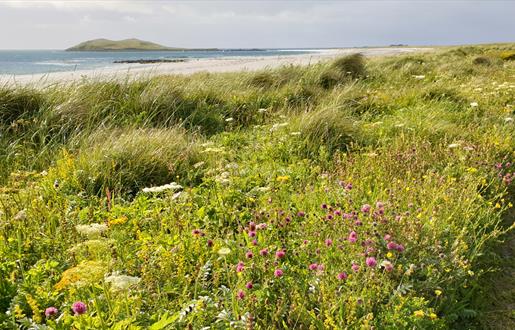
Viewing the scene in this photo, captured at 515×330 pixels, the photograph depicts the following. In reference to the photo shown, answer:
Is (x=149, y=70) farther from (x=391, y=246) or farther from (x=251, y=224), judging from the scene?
(x=391, y=246)

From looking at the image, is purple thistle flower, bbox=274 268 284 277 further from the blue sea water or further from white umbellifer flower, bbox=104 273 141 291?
the blue sea water

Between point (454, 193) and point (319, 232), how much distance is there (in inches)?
52.1

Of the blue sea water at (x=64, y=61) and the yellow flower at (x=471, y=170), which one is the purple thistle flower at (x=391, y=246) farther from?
the blue sea water at (x=64, y=61)

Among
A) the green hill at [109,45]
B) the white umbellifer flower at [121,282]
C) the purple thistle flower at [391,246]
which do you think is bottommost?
the purple thistle flower at [391,246]

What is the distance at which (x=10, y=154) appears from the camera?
15.3 ft

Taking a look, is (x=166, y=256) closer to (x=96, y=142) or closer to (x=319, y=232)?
(x=319, y=232)

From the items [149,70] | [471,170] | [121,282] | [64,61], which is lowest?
[121,282]

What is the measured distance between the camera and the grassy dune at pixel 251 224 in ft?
6.78

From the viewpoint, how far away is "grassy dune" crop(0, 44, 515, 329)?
207 cm

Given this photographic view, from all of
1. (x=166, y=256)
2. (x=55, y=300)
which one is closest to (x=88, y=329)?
(x=55, y=300)

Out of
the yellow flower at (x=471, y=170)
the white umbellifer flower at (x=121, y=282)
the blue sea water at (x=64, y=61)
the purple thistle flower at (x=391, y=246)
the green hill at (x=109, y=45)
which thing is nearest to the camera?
the white umbellifer flower at (x=121, y=282)

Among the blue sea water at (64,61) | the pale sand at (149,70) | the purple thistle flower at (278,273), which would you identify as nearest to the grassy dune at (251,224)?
the purple thistle flower at (278,273)

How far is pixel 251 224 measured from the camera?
8.54ft


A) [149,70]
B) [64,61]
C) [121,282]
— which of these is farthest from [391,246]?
[64,61]
